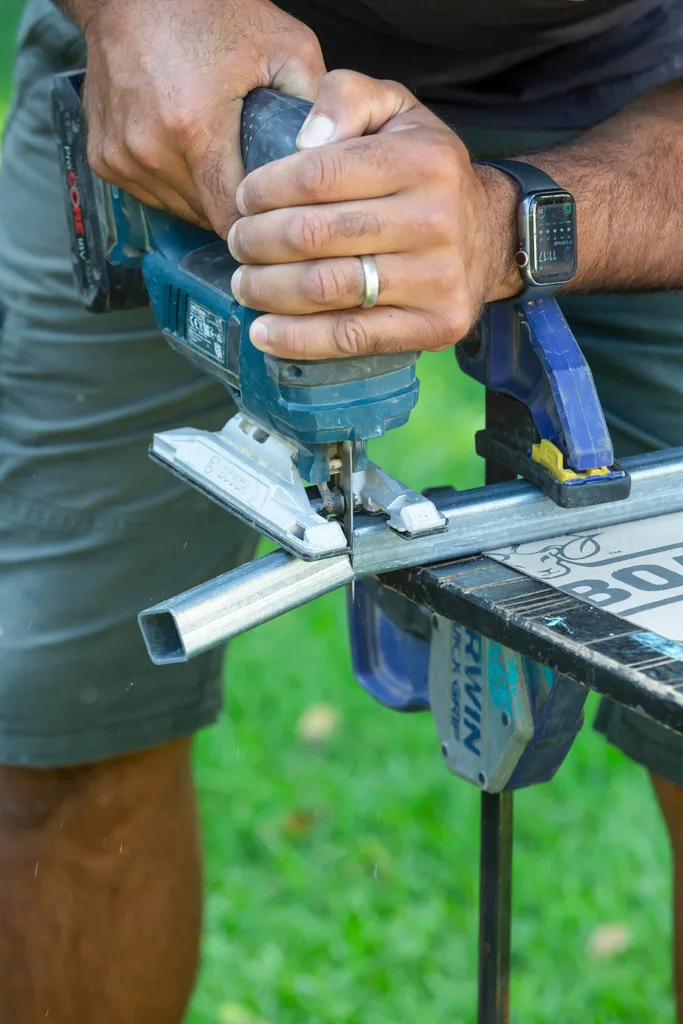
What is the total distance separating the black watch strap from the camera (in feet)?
4.42

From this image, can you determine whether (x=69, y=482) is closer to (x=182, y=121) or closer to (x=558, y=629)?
(x=182, y=121)

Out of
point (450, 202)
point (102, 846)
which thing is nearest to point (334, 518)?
point (450, 202)

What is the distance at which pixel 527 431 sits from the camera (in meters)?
1.41

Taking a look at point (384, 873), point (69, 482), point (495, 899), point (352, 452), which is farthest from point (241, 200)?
point (384, 873)

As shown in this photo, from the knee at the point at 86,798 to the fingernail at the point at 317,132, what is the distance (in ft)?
3.30

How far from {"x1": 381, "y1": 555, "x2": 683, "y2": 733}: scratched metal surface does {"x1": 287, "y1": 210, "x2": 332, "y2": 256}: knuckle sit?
0.31m

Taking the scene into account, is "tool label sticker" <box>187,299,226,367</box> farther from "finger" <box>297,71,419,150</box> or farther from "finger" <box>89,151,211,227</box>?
"finger" <box>297,71,419,150</box>

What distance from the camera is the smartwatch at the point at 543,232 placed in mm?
1335

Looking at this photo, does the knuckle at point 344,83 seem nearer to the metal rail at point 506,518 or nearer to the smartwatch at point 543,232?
the smartwatch at point 543,232

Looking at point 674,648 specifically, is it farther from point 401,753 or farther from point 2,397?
point 401,753

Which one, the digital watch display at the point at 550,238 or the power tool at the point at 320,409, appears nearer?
the power tool at the point at 320,409

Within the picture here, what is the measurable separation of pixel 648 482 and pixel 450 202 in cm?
35

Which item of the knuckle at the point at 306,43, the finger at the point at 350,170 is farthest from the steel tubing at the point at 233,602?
the knuckle at the point at 306,43

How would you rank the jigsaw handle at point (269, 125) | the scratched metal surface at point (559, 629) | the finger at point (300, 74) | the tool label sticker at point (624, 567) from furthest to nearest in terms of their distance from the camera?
1. the finger at point (300, 74)
2. the jigsaw handle at point (269, 125)
3. the tool label sticker at point (624, 567)
4. the scratched metal surface at point (559, 629)
